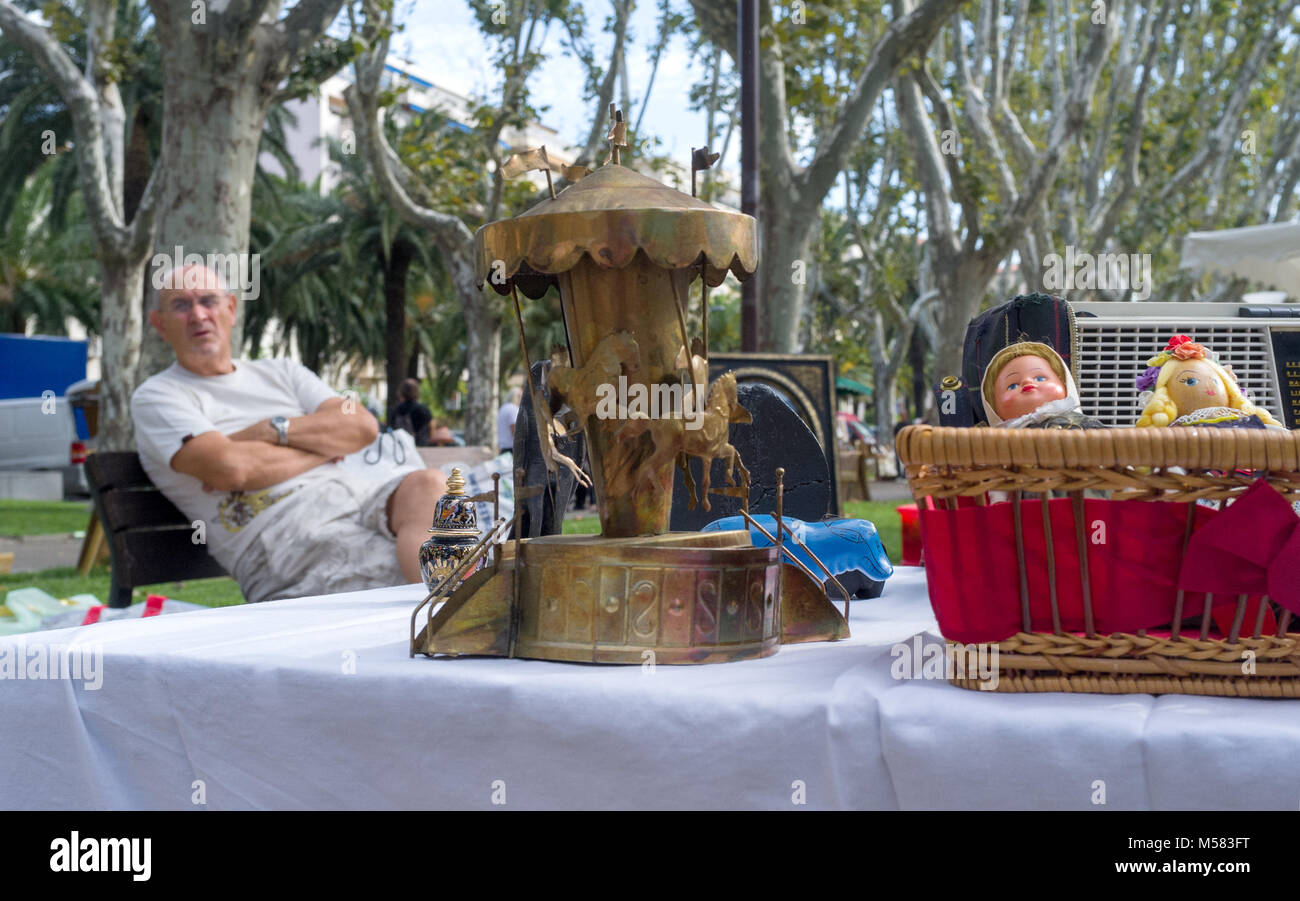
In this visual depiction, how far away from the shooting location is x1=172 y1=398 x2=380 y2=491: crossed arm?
3605 millimetres

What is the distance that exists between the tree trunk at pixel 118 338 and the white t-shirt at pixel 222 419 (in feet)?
26.8

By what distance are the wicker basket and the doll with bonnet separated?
0.42 metres

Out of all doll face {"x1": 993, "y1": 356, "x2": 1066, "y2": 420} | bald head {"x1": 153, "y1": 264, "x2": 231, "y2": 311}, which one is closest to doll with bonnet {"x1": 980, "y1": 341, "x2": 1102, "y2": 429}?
doll face {"x1": 993, "y1": 356, "x2": 1066, "y2": 420}

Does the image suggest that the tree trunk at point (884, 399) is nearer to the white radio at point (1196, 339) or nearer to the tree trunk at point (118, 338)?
the tree trunk at point (118, 338)

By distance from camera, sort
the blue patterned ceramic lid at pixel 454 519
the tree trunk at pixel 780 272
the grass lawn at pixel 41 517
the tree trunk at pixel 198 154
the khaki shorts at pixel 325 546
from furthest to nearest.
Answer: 1. the grass lawn at pixel 41 517
2. the tree trunk at pixel 780 272
3. the tree trunk at pixel 198 154
4. the khaki shorts at pixel 325 546
5. the blue patterned ceramic lid at pixel 454 519

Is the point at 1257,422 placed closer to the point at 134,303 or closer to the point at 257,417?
the point at 257,417

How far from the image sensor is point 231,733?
1.54 metres

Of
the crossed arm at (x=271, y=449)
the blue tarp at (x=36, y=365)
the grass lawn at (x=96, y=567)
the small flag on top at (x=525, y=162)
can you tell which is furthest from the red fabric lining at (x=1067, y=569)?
the blue tarp at (x=36, y=365)

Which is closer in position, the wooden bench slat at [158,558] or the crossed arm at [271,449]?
the crossed arm at [271,449]

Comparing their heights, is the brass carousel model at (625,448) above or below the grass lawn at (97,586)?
above

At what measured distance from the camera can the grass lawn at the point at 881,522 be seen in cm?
893

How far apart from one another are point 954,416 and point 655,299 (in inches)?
39.9

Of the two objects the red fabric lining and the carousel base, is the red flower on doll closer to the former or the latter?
the red fabric lining
